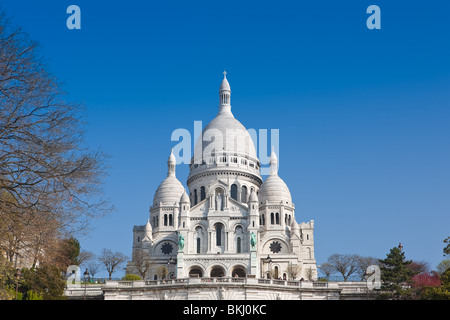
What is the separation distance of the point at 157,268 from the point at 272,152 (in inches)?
1116

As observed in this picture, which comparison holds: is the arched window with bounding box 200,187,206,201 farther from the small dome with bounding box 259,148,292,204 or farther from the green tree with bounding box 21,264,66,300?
the green tree with bounding box 21,264,66,300

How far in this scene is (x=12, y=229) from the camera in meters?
21.1

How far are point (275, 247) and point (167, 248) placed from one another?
46.6ft

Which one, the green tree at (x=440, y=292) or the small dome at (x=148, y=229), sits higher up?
the small dome at (x=148, y=229)

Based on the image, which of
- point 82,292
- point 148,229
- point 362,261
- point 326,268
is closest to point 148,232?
point 148,229

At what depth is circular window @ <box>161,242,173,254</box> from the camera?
282ft

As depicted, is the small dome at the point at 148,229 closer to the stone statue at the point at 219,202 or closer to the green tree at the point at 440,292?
the stone statue at the point at 219,202

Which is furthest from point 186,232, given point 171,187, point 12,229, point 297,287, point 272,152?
point 12,229

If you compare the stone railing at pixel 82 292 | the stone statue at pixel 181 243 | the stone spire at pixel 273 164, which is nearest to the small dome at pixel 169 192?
the stone spire at pixel 273 164

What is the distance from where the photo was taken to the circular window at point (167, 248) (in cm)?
8588

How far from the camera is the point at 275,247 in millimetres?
84250

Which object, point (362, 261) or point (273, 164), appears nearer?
point (362, 261)

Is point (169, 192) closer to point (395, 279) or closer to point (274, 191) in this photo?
point (274, 191)
